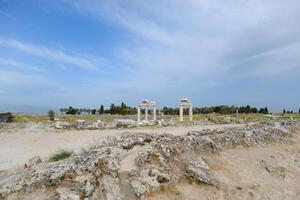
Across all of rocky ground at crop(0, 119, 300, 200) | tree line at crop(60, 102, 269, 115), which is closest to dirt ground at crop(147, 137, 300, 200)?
rocky ground at crop(0, 119, 300, 200)

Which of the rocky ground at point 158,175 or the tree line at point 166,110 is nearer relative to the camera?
the rocky ground at point 158,175

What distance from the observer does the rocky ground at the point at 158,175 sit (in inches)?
303

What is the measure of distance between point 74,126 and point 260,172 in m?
18.9

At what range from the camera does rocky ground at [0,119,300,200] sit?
771 cm

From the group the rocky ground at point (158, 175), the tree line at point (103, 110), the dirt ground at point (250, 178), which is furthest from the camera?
the tree line at point (103, 110)

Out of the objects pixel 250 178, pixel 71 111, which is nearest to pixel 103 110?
pixel 71 111

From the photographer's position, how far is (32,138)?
1906 cm

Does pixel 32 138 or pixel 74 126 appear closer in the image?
→ pixel 32 138

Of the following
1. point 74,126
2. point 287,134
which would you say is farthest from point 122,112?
point 287,134

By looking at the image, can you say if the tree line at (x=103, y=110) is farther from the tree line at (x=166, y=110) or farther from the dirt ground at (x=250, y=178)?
the dirt ground at (x=250, y=178)

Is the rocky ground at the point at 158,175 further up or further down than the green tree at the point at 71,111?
further down

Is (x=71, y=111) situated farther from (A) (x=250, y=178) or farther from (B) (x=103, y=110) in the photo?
(A) (x=250, y=178)

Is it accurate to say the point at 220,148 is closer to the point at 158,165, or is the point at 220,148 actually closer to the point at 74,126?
the point at 158,165

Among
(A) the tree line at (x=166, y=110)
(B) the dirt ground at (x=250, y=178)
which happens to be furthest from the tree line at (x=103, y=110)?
(B) the dirt ground at (x=250, y=178)
